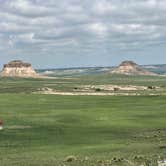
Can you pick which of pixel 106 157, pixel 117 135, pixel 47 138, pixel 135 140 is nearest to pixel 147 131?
pixel 117 135

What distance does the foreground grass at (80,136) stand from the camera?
4272 centimetres

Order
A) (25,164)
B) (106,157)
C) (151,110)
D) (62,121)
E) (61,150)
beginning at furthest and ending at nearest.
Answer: (151,110)
(62,121)
(61,150)
(106,157)
(25,164)

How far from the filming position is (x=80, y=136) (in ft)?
194

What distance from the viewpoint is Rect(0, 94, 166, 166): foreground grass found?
140ft

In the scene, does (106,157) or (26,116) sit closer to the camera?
(106,157)

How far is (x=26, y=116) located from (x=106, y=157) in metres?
45.6

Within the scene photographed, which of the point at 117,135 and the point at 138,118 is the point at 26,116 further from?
the point at 117,135

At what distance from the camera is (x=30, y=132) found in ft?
206

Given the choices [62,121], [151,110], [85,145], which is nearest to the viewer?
[85,145]

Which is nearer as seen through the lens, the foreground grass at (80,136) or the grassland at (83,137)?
the grassland at (83,137)

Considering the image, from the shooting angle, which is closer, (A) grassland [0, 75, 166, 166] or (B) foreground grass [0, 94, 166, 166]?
(A) grassland [0, 75, 166, 166]

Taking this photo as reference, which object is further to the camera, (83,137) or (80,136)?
(80,136)

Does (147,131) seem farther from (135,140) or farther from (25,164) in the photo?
(25,164)

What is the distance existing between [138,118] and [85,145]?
31.0 meters
